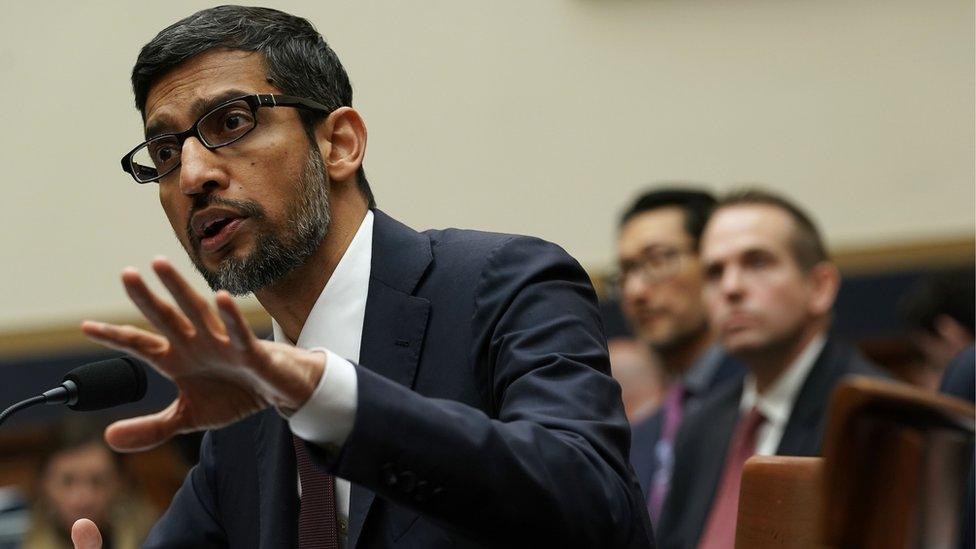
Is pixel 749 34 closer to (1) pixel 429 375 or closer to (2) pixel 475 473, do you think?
(1) pixel 429 375

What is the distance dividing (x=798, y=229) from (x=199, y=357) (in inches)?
102

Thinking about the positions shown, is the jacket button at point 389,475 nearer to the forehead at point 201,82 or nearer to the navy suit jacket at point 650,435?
the forehead at point 201,82

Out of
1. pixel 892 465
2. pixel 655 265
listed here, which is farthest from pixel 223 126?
pixel 655 265

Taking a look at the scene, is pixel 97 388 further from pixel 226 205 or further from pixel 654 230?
pixel 654 230

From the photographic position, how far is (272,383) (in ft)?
4.22

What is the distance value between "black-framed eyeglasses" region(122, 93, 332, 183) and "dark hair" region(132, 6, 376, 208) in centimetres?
5

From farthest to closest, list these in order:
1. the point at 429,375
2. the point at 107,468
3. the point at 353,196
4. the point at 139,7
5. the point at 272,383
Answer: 1. the point at 139,7
2. the point at 107,468
3. the point at 353,196
4. the point at 429,375
5. the point at 272,383

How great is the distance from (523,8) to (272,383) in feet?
12.3

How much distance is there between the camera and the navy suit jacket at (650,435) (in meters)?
3.93

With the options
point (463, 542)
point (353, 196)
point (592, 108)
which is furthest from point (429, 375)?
point (592, 108)

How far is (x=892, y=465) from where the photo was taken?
1006mm

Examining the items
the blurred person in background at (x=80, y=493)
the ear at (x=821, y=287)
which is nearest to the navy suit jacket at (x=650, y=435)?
the ear at (x=821, y=287)

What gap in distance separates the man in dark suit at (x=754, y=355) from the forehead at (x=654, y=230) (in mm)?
445

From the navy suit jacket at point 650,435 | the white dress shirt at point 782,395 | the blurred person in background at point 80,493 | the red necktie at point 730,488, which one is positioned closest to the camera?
the red necktie at point 730,488
